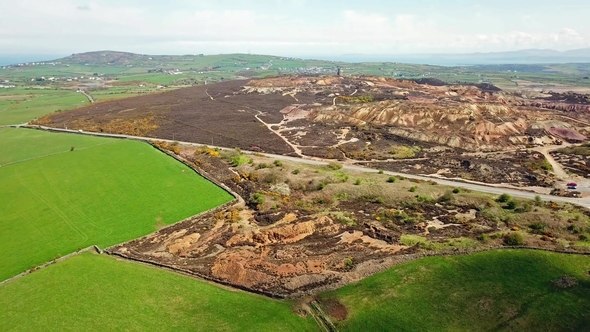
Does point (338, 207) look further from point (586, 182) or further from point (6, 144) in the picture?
point (6, 144)

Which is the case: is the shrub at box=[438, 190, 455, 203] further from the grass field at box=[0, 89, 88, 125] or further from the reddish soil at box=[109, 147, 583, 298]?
the grass field at box=[0, 89, 88, 125]

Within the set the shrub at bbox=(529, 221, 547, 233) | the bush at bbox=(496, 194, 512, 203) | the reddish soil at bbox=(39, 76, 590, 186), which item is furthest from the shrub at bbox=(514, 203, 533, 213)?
the reddish soil at bbox=(39, 76, 590, 186)

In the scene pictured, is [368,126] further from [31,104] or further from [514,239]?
[31,104]

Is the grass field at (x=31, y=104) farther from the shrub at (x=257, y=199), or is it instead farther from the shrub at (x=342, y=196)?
the shrub at (x=342, y=196)

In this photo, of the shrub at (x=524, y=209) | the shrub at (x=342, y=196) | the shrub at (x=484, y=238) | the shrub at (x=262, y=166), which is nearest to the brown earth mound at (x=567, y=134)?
the shrub at (x=524, y=209)

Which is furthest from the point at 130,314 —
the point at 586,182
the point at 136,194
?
the point at 586,182

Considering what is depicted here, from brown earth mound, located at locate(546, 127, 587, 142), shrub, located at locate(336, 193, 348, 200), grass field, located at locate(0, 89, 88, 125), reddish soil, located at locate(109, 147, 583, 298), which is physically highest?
grass field, located at locate(0, 89, 88, 125)
